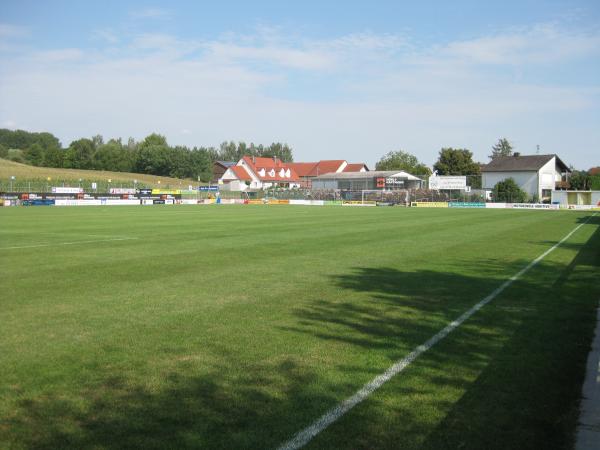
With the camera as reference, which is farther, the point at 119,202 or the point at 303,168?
the point at 303,168

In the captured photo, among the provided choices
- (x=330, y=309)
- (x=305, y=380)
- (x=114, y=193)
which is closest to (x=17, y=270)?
(x=330, y=309)

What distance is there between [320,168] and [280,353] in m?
132

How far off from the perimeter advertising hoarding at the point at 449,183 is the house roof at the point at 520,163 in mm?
10780

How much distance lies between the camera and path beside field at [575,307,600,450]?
382 centimetres

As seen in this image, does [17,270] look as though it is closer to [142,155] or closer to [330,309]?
[330,309]

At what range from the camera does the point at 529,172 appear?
84062 millimetres

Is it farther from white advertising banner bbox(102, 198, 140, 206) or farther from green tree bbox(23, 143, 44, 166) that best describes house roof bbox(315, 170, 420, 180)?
green tree bbox(23, 143, 44, 166)

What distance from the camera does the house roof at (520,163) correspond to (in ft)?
276

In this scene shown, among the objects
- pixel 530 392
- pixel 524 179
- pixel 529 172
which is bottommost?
pixel 530 392

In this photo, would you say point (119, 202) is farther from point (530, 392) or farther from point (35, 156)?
point (35, 156)

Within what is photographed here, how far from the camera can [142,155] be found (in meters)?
122

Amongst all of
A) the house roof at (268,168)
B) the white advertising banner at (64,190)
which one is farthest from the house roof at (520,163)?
the white advertising banner at (64,190)

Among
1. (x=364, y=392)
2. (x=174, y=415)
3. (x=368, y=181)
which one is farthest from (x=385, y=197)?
(x=174, y=415)

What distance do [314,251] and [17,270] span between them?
27.1 ft
